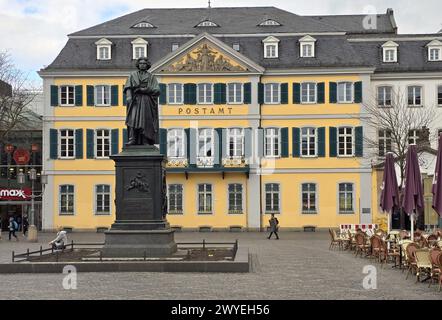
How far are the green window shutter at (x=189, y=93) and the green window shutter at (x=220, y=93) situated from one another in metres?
1.34

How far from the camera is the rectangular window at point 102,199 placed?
50.8 meters

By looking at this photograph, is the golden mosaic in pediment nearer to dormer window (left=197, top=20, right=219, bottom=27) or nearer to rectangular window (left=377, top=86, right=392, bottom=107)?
dormer window (left=197, top=20, right=219, bottom=27)

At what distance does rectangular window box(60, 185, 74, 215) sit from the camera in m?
50.9

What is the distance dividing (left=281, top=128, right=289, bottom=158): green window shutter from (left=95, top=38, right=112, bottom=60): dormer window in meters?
11.9

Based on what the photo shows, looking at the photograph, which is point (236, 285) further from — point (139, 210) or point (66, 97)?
point (66, 97)

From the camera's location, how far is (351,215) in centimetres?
4984

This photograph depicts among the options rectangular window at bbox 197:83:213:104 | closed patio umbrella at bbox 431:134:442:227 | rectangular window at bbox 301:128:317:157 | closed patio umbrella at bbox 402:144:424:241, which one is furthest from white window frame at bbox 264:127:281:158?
closed patio umbrella at bbox 431:134:442:227

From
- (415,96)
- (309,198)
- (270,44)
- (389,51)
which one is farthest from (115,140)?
(415,96)

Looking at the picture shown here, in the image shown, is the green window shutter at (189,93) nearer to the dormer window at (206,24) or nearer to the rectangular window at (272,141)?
the rectangular window at (272,141)

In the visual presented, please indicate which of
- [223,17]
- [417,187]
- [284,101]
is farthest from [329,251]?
[223,17]

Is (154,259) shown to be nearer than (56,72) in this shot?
Yes

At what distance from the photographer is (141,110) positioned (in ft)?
74.6

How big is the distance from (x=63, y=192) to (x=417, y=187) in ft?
101

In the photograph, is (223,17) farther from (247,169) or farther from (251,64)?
(247,169)
